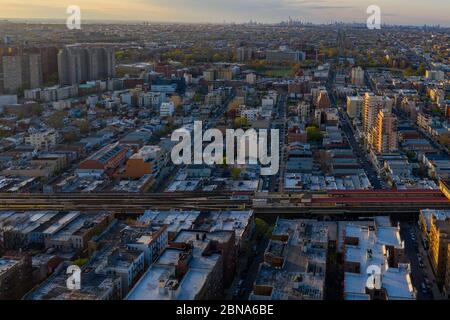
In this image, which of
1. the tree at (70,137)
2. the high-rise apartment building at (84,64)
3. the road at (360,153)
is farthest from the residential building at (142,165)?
the high-rise apartment building at (84,64)

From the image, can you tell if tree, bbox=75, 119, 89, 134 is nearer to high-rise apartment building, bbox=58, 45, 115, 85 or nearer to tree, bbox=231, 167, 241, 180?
tree, bbox=231, 167, 241, 180

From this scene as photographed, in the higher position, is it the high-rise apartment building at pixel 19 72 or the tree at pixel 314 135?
the high-rise apartment building at pixel 19 72

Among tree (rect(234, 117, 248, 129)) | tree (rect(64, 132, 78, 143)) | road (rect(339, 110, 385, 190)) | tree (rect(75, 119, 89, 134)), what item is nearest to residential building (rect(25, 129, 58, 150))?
tree (rect(64, 132, 78, 143))

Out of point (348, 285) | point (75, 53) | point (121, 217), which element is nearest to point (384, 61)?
point (75, 53)

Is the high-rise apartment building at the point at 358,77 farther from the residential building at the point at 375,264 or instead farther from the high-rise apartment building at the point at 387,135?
the residential building at the point at 375,264

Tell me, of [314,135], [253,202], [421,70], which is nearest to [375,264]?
[253,202]

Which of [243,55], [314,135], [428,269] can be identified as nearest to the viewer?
[428,269]

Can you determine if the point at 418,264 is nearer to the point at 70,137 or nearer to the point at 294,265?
the point at 294,265

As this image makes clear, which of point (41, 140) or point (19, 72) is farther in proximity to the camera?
point (19, 72)

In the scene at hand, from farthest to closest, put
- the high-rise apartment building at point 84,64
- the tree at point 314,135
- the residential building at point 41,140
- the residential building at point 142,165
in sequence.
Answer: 1. the high-rise apartment building at point 84,64
2. the tree at point 314,135
3. the residential building at point 41,140
4. the residential building at point 142,165
